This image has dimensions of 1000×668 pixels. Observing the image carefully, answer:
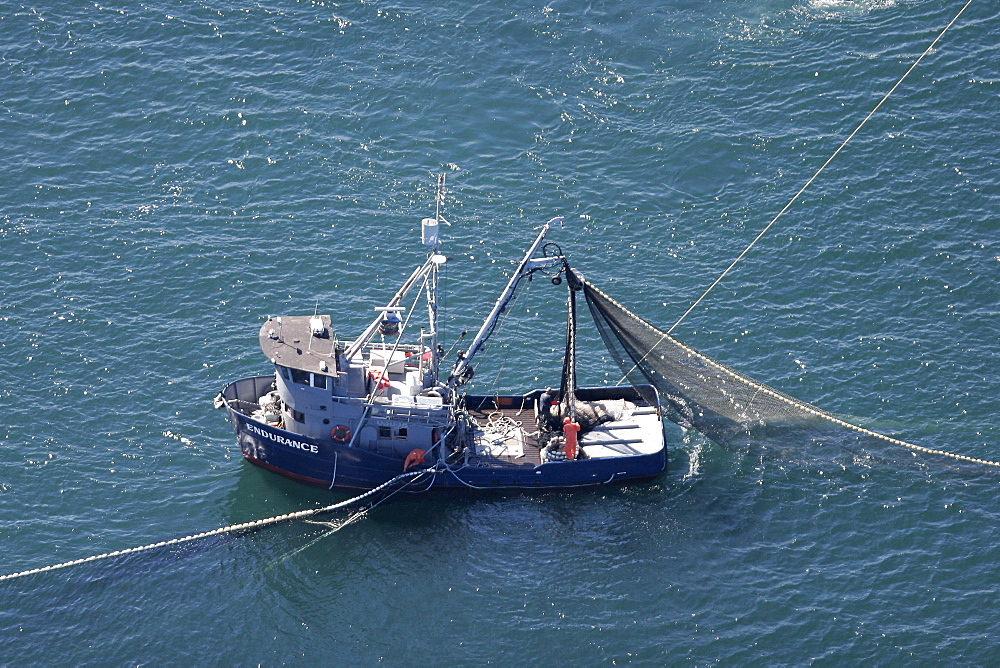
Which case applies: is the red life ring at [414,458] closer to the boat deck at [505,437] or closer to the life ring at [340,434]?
the boat deck at [505,437]

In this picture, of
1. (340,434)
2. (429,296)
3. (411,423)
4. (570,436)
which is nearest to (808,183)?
(570,436)

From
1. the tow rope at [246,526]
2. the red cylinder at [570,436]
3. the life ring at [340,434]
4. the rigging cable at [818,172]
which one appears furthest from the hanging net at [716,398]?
the life ring at [340,434]

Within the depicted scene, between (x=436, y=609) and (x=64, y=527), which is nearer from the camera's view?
(x=436, y=609)

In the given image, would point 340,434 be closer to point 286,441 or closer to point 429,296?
point 286,441

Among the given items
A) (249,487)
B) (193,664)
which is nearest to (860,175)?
(249,487)

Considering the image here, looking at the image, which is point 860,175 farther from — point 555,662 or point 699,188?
point 555,662

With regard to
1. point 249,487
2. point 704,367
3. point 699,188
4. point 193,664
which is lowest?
point 193,664

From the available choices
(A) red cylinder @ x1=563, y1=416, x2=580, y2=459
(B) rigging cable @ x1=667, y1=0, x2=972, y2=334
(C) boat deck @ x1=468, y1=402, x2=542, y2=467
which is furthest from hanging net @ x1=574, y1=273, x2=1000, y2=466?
(B) rigging cable @ x1=667, y1=0, x2=972, y2=334
